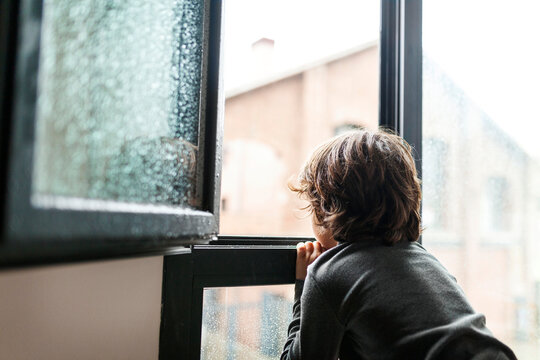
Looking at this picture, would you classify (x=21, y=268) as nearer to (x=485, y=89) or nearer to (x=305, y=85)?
(x=485, y=89)

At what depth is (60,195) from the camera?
36cm

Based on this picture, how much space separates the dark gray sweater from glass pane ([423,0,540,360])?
519 millimetres

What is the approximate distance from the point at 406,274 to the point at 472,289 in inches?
26.2

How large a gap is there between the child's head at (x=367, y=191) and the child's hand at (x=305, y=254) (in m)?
0.10

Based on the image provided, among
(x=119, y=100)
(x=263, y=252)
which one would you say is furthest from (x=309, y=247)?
(x=119, y=100)

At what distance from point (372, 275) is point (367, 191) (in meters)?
0.21

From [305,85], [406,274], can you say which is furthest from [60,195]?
[305,85]

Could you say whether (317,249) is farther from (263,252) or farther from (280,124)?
(280,124)

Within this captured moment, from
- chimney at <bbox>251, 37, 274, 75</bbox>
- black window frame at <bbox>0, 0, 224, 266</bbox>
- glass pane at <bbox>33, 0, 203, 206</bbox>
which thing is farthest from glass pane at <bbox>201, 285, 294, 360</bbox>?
chimney at <bbox>251, 37, 274, 75</bbox>

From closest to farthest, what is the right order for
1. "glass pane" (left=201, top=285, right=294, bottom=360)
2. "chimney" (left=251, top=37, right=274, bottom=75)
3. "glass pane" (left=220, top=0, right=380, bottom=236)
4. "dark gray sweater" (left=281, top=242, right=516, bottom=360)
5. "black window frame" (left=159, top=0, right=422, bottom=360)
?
"dark gray sweater" (left=281, top=242, right=516, bottom=360) < "black window frame" (left=159, top=0, right=422, bottom=360) < "glass pane" (left=201, top=285, right=294, bottom=360) < "chimney" (left=251, top=37, right=274, bottom=75) < "glass pane" (left=220, top=0, right=380, bottom=236)

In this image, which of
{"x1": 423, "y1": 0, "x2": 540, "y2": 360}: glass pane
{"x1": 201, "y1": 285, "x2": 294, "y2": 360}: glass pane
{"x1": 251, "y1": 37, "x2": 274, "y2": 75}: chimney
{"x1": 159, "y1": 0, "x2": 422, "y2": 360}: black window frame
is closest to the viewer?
{"x1": 159, "y1": 0, "x2": 422, "y2": 360}: black window frame

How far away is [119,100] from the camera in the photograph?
18.9 inches

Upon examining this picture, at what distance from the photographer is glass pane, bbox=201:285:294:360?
1031 millimetres

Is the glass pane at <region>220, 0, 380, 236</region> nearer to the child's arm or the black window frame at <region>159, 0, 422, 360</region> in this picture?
the black window frame at <region>159, 0, 422, 360</region>
